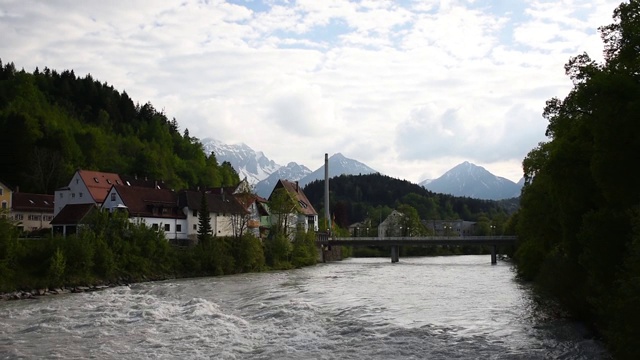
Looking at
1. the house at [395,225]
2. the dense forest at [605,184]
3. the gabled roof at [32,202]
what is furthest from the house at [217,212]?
the house at [395,225]

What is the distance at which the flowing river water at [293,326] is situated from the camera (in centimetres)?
2056

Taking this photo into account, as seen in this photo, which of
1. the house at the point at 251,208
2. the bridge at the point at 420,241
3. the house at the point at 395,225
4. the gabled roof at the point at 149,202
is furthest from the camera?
the house at the point at 395,225

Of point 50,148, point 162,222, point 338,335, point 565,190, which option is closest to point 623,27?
point 565,190

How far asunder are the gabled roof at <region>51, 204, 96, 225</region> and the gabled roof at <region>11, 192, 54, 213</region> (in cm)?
1380

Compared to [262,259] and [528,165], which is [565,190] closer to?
[528,165]

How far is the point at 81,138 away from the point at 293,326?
87.0m

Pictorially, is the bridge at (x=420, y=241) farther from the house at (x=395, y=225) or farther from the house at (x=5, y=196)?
the house at (x=5, y=196)

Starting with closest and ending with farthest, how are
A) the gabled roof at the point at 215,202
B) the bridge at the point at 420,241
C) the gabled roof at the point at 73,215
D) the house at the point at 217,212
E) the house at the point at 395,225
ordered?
the gabled roof at the point at 73,215 → the house at the point at 217,212 → the gabled roof at the point at 215,202 → the bridge at the point at 420,241 → the house at the point at 395,225

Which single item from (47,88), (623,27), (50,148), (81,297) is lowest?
(81,297)

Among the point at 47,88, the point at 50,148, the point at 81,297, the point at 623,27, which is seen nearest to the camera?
the point at 623,27

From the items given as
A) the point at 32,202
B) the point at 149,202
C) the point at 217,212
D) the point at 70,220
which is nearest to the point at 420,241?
the point at 217,212

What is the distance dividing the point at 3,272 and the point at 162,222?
28.0m

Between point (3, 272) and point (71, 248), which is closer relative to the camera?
point (3, 272)

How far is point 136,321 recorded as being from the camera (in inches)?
1085
